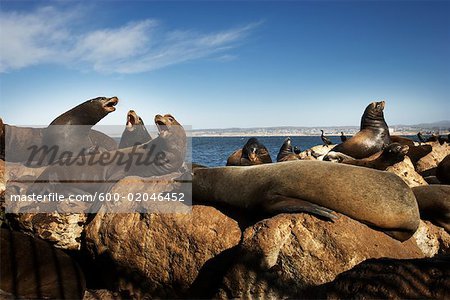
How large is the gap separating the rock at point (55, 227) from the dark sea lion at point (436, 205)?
16.6 feet

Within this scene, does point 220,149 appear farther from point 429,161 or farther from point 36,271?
point 36,271

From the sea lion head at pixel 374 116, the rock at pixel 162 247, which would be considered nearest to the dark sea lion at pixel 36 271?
the rock at pixel 162 247

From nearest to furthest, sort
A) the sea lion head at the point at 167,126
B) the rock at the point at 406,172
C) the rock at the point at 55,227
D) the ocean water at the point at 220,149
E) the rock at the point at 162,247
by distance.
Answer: the rock at the point at 162,247 < the rock at the point at 55,227 < the rock at the point at 406,172 < the sea lion head at the point at 167,126 < the ocean water at the point at 220,149

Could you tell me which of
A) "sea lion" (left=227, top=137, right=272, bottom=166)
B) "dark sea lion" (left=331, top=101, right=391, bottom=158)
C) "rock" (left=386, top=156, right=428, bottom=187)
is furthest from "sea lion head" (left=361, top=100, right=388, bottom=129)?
"rock" (left=386, top=156, right=428, bottom=187)

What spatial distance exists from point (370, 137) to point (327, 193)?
6.71 metres

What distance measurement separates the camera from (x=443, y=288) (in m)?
2.57

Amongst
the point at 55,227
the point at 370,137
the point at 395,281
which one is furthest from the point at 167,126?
the point at 370,137

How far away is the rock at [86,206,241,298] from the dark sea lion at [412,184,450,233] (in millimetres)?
2771

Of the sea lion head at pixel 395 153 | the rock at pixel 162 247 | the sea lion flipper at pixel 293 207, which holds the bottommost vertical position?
the rock at pixel 162 247

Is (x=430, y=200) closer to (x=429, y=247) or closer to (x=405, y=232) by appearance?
(x=429, y=247)

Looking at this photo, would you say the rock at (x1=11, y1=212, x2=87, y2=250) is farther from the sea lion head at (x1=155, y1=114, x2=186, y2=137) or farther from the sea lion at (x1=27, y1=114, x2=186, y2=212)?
the sea lion head at (x1=155, y1=114, x2=186, y2=137)

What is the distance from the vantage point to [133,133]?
7586 mm

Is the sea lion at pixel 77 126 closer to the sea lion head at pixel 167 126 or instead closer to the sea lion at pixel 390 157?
the sea lion head at pixel 167 126

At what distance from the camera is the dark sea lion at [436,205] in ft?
17.0
